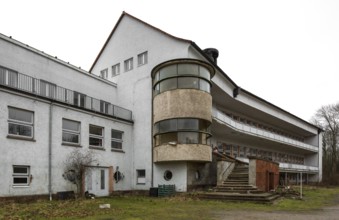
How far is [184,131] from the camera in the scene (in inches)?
857

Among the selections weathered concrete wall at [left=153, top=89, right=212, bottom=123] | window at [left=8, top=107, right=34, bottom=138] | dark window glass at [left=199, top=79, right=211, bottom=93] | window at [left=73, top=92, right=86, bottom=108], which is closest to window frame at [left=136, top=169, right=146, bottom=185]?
weathered concrete wall at [left=153, top=89, right=212, bottom=123]

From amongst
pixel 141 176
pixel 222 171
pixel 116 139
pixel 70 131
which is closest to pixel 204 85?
pixel 222 171

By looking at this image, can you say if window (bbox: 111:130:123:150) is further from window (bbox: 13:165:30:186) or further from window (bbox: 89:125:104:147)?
window (bbox: 13:165:30:186)

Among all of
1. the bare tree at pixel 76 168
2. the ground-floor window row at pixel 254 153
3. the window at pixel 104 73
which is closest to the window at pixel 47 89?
the bare tree at pixel 76 168

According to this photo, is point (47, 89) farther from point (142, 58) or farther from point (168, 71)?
point (168, 71)

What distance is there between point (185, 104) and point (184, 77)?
1.97m

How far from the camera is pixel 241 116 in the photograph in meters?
38.5

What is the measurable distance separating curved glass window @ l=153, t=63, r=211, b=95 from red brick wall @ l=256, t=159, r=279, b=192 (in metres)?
6.42

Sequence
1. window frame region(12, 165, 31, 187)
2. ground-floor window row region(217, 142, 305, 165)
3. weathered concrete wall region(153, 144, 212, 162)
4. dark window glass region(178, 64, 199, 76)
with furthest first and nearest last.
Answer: ground-floor window row region(217, 142, 305, 165), dark window glass region(178, 64, 199, 76), weathered concrete wall region(153, 144, 212, 162), window frame region(12, 165, 31, 187)

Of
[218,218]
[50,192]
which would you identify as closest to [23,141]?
[50,192]

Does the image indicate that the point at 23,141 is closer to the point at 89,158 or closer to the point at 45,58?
the point at 89,158

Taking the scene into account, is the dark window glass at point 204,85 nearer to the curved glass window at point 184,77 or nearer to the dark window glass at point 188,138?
the curved glass window at point 184,77

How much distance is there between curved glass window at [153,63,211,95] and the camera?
22.5 metres

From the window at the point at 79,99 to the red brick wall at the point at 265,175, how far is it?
1413 centimetres
